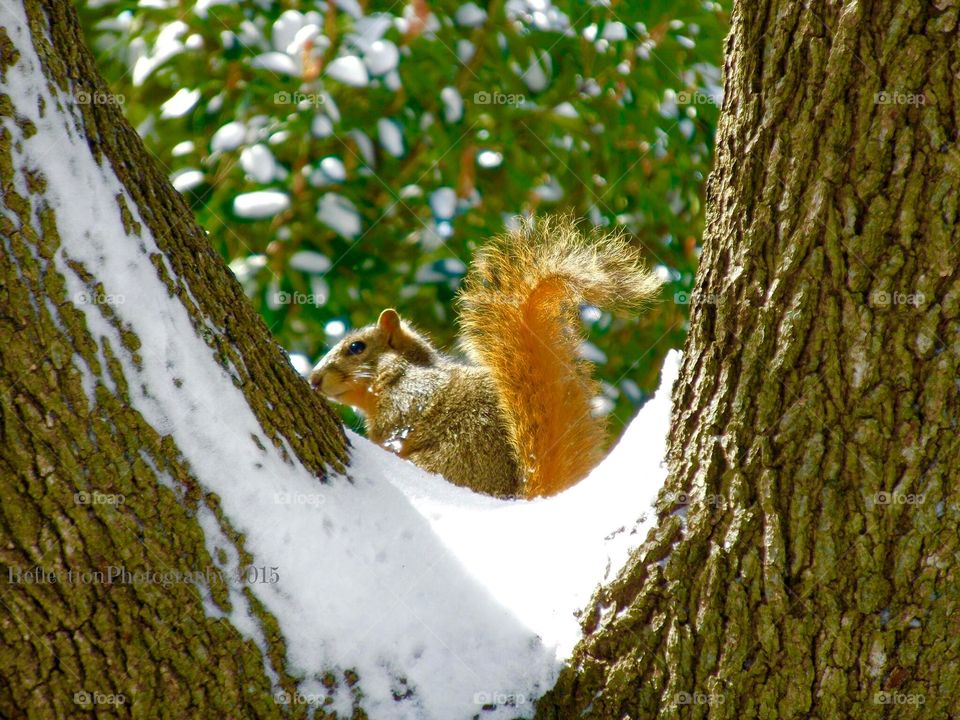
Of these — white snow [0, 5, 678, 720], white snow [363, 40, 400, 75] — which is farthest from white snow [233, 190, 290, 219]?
white snow [0, 5, 678, 720]

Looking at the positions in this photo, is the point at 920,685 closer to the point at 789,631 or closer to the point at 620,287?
the point at 789,631

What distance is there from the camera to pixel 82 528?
3.06 ft

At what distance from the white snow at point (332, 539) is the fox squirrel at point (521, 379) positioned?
753 mm

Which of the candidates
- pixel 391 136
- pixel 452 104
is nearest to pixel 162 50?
pixel 391 136

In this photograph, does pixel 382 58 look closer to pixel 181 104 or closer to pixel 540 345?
pixel 181 104

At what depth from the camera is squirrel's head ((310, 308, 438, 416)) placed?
278 centimetres

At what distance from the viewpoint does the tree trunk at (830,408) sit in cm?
95

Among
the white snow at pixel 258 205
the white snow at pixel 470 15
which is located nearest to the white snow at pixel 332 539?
the white snow at pixel 258 205

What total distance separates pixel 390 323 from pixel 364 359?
0.12 meters

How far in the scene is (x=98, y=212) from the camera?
1.03 metres

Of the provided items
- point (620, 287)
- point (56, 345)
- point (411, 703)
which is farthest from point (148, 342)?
point (620, 287)

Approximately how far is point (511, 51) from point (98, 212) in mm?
1855

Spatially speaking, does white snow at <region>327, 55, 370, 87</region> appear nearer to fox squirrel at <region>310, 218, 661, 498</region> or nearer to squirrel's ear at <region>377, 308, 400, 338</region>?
fox squirrel at <region>310, 218, 661, 498</region>

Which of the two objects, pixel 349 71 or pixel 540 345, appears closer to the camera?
pixel 540 345
